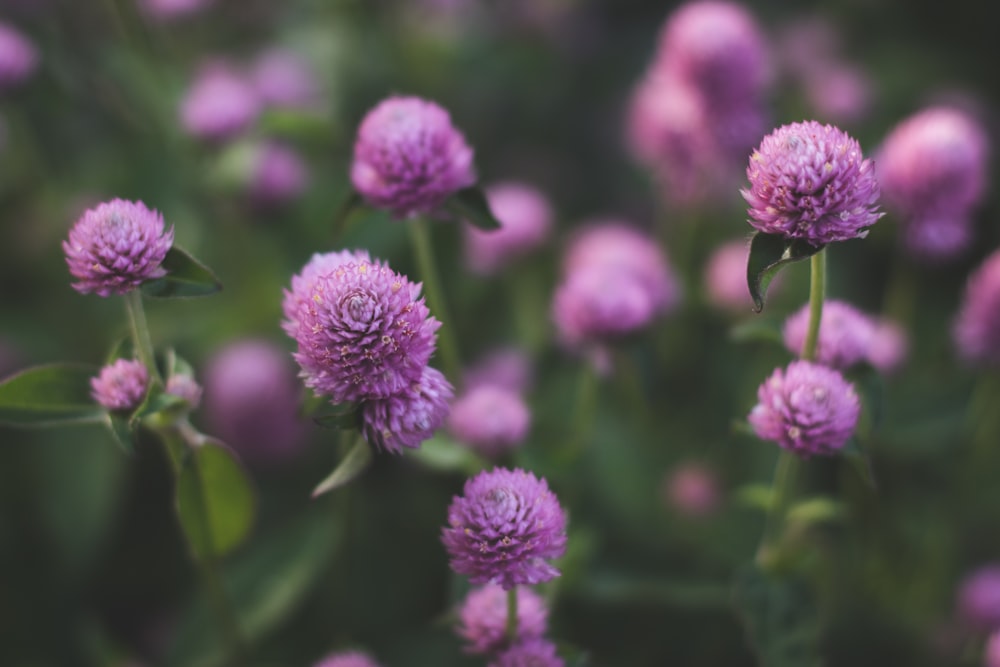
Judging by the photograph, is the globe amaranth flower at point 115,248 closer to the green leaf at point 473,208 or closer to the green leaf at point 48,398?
the green leaf at point 48,398

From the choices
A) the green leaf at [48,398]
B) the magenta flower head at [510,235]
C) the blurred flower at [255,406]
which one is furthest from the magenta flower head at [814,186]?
the blurred flower at [255,406]

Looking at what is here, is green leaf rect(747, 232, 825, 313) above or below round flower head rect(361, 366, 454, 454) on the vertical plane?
above

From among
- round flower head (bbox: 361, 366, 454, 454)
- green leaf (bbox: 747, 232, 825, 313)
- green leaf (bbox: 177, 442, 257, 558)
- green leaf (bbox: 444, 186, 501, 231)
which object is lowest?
green leaf (bbox: 177, 442, 257, 558)

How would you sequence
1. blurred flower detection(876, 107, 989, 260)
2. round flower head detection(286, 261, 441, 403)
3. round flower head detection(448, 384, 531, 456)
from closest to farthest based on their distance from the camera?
round flower head detection(286, 261, 441, 403) → round flower head detection(448, 384, 531, 456) → blurred flower detection(876, 107, 989, 260)

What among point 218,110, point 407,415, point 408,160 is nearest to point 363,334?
point 407,415

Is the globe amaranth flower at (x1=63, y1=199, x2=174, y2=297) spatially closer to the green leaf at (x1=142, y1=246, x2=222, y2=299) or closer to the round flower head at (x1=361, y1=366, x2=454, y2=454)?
the green leaf at (x1=142, y1=246, x2=222, y2=299)

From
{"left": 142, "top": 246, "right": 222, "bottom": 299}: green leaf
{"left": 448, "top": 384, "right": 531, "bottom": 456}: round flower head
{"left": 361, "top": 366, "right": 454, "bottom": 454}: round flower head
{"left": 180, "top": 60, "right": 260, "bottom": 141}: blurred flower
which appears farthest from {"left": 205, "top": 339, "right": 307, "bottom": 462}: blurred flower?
{"left": 361, "top": 366, "right": 454, "bottom": 454}: round flower head
